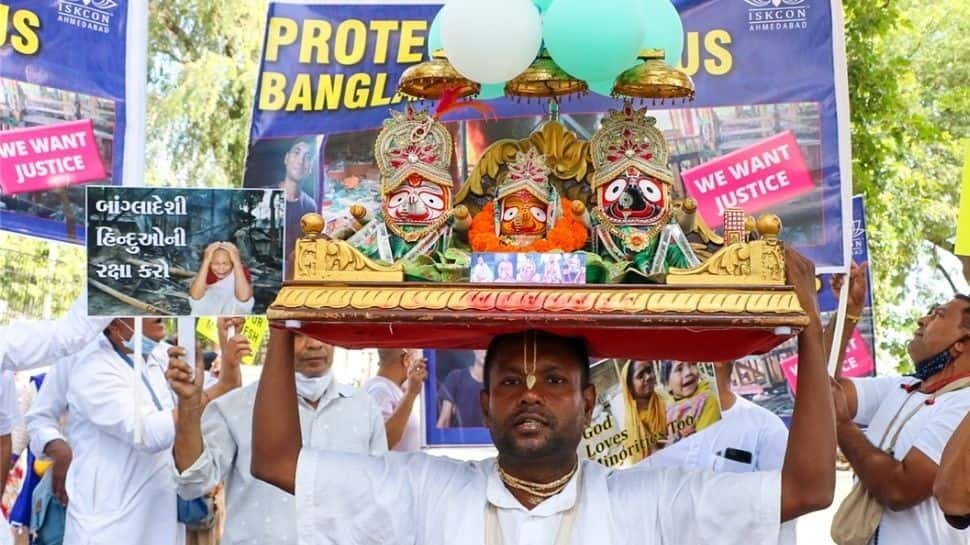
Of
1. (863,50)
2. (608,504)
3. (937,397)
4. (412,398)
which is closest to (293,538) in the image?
(412,398)

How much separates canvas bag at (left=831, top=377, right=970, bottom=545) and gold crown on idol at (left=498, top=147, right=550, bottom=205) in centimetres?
217

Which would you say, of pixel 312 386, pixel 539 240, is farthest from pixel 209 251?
pixel 539 240

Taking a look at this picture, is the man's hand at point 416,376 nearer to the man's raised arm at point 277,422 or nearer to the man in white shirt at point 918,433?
the man in white shirt at point 918,433

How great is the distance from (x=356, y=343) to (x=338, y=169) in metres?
2.46

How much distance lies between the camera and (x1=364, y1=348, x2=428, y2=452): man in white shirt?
261 inches

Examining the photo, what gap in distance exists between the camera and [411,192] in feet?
12.8

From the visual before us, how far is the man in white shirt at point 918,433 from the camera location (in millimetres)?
5188

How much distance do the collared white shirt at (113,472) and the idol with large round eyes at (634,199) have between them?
3.22 metres

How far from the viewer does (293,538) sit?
221 inches

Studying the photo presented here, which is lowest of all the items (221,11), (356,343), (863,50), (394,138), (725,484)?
(725,484)

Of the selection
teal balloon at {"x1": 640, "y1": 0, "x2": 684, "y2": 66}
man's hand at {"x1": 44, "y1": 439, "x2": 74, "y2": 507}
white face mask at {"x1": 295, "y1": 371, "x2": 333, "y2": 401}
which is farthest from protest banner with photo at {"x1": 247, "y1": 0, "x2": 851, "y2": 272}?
man's hand at {"x1": 44, "y1": 439, "x2": 74, "y2": 507}

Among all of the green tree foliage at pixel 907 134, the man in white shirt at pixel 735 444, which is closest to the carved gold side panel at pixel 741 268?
the man in white shirt at pixel 735 444

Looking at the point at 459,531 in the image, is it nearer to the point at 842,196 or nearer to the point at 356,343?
the point at 356,343

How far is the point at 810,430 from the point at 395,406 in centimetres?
339
